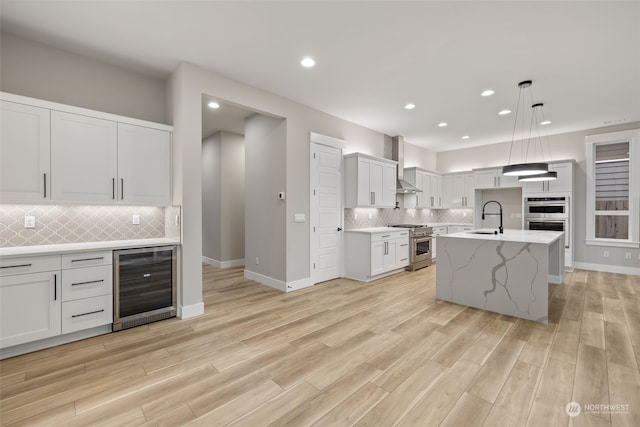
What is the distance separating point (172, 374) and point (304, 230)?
282 centimetres

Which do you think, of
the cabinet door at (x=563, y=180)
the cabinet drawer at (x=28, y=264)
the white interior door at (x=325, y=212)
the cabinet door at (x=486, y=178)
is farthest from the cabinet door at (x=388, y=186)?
the cabinet drawer at (x=28, y=264)

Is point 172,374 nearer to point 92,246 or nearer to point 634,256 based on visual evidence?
point 92,246

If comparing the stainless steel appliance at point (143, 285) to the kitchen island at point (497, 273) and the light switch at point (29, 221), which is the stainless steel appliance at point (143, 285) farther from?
the kitchen island at point (497, 273)

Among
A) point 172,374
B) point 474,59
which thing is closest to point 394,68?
point 474,59

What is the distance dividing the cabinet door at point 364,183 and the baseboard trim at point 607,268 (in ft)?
16.2

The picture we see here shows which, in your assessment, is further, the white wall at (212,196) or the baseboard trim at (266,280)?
the white wall at (212,196)

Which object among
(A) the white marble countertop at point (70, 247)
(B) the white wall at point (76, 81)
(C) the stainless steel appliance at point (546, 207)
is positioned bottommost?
(A) the white marble countertop at point (70, 247)

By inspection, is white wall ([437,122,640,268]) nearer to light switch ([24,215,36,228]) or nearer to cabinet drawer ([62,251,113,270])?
cabinet drawer ([62,251,113,270])

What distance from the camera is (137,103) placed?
3594 mm

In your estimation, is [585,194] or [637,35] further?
[585,194]

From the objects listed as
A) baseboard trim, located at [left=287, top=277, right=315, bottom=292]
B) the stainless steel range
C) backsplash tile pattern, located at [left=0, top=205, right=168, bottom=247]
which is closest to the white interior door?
baseboard trim, located at [left=287, top=277, right=315, bottom=292]

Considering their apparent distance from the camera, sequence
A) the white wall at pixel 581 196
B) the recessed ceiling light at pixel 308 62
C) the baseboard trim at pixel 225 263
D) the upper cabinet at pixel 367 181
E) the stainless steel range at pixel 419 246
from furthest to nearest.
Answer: the baseboard trim at pixel 225 263
the stainless steel range at pixel 419 246
the white wall at pixel 581 196
the upper cabinet at pixel 367 181
the recessed ceiling light at pixel 308 62

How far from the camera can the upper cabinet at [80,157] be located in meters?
2.61

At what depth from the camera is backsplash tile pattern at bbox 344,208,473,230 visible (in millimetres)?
5807
